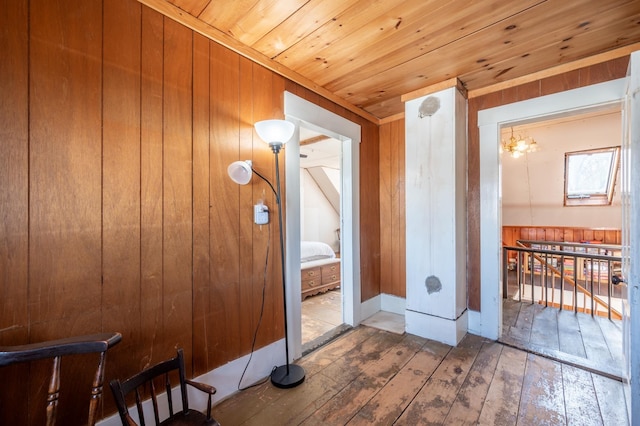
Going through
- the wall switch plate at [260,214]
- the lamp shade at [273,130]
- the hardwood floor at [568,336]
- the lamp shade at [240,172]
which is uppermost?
the lamp shade at [273,130]

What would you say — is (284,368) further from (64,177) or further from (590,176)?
(590,176)

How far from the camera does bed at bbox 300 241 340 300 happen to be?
395 cm

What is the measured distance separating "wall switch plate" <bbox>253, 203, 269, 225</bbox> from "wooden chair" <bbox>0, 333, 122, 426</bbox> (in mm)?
1067

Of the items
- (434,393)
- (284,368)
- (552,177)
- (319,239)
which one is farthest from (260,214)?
(552,177)

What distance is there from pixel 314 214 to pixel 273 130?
4.80m

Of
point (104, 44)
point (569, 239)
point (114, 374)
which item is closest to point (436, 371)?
point (114, 374)

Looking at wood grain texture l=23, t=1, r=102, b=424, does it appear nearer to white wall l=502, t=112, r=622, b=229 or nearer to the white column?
the white column

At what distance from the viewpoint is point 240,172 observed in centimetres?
183

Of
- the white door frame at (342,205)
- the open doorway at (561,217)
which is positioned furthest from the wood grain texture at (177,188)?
the open doorway at (561,217)

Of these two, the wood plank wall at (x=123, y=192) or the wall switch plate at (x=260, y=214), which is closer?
the wood plank wall at (x=123, y=192)

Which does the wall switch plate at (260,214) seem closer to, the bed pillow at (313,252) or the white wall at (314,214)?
the bed pillow at (313,252)

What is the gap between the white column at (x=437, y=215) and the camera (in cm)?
250

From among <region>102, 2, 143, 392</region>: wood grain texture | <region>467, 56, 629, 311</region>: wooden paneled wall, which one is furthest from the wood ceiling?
<region>102, 2, 143, 392</region>: wood grain texture

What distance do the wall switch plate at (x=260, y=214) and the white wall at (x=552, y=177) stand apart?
504cm
